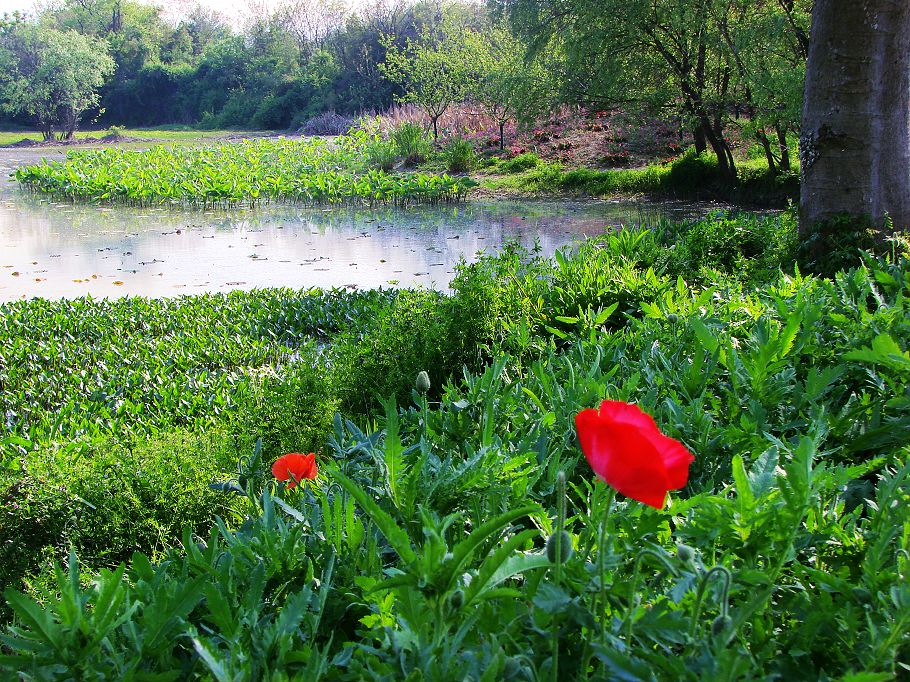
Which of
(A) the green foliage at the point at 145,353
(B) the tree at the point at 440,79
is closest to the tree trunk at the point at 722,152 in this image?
(A) the green foliage at the point at 145,353

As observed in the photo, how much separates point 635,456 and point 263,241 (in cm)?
1008

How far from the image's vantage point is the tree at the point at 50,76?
3938 cm

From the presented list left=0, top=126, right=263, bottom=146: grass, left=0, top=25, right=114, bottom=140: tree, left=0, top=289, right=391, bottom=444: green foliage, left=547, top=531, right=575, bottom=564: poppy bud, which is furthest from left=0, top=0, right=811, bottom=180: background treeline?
left=547, top=531, right=575, bottom=564: poppy bud

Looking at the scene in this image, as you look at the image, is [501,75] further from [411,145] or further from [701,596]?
[701,596]

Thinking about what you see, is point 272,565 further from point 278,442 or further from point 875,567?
point 278,442

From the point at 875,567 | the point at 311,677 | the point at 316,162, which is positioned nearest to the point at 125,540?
the point at 311,677

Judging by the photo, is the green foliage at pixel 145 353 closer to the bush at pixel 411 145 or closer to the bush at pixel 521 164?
the bush at pixel 521 164

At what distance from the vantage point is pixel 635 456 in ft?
3.20

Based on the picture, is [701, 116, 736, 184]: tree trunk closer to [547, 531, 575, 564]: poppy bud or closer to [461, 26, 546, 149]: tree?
[461, 26, 546, 149]: tree

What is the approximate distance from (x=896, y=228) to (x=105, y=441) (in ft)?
17.0

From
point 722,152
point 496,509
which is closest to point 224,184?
point 722,152

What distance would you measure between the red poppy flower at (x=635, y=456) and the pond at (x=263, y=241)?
15.9ft

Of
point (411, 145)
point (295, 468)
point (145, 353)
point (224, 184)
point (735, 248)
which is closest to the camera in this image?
point (295, 468)

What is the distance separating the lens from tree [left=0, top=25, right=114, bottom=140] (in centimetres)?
3938
